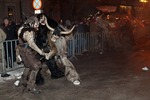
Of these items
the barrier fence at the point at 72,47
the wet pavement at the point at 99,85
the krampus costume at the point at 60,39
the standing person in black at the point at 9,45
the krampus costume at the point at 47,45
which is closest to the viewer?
the wet pavement at the point at 99,85

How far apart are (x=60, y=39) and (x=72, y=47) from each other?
3858 millimetres

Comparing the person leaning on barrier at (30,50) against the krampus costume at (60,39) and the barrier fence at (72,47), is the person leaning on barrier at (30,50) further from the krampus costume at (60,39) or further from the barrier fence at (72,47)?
the barrier fence at (72,47)

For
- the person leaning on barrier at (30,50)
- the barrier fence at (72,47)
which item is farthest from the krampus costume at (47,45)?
the barrier fence at (72,47)

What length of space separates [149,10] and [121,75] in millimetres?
27081

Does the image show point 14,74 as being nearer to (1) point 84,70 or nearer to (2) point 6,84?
(2) point 6,84

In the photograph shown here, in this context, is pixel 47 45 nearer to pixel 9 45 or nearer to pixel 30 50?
pixel 30 50

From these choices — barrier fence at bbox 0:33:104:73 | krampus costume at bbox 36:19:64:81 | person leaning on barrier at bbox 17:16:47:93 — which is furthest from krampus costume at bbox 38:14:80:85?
barrier fence at bbox 0:33:104:73

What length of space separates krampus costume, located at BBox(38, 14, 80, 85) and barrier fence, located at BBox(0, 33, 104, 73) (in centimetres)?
184

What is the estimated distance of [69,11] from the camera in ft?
72.4

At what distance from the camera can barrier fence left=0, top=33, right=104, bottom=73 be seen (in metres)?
9.92

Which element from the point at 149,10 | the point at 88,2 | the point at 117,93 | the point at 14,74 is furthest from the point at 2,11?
the point at 149,10

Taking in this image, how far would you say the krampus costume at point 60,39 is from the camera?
331 inches

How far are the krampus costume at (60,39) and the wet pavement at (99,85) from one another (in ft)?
0.78

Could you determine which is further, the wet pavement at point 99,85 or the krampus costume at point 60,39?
the krampus costume at point 60,39
